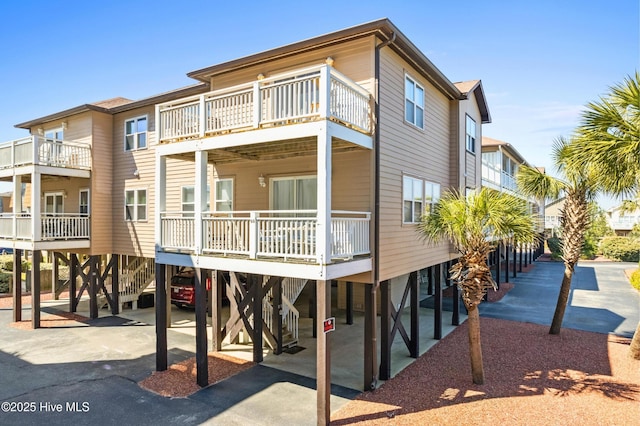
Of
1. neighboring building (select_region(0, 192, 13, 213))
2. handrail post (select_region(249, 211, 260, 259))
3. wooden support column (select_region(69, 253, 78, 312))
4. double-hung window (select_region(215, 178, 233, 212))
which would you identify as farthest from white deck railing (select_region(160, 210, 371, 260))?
neighboring building (select_region(0, 192, 13, 213))

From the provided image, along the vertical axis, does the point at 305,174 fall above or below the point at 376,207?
above

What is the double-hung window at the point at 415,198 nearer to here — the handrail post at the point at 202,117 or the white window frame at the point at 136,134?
the handrail post at the point at 202,117

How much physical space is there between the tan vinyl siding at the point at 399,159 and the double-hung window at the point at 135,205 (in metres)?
10.6

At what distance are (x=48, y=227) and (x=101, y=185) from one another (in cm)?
261

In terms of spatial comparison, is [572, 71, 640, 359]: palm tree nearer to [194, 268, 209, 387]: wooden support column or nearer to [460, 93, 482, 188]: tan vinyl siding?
[460, 93, 482, 188]: tan vinyl siding

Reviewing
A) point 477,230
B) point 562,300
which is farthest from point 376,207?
point 562,300

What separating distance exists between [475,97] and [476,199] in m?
9.43

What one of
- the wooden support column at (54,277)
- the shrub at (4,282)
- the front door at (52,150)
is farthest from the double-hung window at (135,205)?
the shrub at (4,282)

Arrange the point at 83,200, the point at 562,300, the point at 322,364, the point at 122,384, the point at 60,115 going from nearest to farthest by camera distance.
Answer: the point at 322,364, the point at 122,384, the point at 562,300, the point at 60,115, the point at 83,200

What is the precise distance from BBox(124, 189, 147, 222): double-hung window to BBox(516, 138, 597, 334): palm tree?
14755 mm

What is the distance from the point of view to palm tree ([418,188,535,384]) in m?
8.82

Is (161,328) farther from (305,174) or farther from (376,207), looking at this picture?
(376,207)

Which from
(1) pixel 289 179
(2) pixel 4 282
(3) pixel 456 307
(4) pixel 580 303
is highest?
(1) pixel 289 179

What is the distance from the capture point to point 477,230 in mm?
8953
